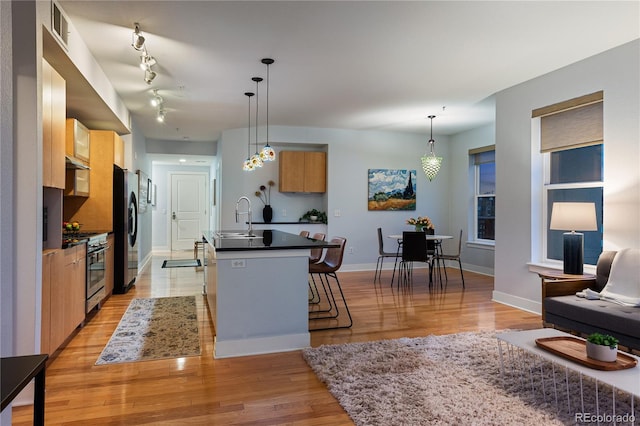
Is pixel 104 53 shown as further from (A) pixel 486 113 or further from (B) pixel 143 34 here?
(A) pixel 486 113

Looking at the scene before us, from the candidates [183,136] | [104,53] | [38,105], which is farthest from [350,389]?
[183,136]

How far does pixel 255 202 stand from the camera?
7.40 meters

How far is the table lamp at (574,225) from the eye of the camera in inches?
141

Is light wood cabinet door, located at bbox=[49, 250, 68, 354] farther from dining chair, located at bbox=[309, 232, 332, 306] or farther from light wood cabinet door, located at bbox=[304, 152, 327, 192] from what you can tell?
light wood cabinet door, located at bbox=[304, 152, 327, 192]

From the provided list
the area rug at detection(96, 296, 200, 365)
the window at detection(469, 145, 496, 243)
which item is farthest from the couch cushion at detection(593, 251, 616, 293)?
the window at detection(469, 145, 496, 243)

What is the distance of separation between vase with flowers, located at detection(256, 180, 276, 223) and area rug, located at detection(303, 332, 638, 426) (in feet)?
14.2

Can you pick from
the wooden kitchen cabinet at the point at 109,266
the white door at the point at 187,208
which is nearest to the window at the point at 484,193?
the wooden kitchen cabinet at the point at 109,266

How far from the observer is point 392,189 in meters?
7.69

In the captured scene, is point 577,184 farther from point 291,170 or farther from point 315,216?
point 291,170

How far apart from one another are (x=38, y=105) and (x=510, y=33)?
3.54 m

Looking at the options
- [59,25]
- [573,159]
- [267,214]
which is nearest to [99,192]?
[59,25]

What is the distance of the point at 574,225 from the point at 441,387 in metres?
2.15

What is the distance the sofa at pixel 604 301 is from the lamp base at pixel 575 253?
0.20 metres

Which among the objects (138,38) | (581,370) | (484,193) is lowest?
(581,370)
